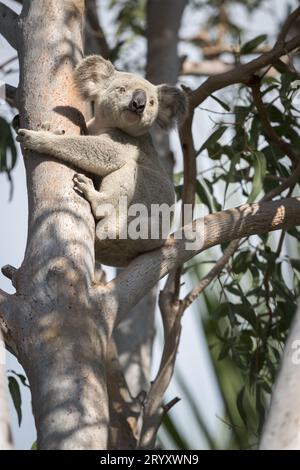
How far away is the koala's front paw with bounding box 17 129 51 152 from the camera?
3023mm

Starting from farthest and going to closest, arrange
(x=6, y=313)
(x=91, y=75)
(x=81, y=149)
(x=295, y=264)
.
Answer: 1. (x=295, y=264)
2. (x=91, y=75)
3. (x=81, y=149)
4. (x=6, y=313)

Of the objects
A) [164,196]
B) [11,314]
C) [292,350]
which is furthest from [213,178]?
[292,350]

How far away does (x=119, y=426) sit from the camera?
4.04 m

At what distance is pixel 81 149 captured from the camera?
3188mm

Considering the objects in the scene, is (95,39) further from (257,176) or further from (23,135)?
(23,135)

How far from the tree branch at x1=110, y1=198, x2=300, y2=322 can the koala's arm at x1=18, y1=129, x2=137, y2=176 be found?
421 mm

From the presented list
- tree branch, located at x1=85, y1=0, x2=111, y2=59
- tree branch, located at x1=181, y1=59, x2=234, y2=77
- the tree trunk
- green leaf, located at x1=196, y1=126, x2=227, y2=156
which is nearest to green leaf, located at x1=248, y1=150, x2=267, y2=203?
green leaf, located at x1=196, y1=126, x2=227, y2=156

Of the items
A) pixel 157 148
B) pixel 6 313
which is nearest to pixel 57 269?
pixel 6 313

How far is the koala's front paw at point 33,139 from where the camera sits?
9.92ft

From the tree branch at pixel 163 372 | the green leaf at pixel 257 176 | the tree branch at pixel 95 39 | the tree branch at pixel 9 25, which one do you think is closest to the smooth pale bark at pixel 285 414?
the green leaf at pixel 257 176

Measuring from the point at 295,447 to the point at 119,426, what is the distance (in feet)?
7.49

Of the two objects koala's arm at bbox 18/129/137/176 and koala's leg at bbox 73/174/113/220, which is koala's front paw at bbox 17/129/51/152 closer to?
koala's arm at bbox 18/129/137/176

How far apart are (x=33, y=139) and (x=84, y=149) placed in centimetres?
25

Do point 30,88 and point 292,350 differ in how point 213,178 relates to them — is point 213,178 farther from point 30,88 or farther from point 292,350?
point 292,350
